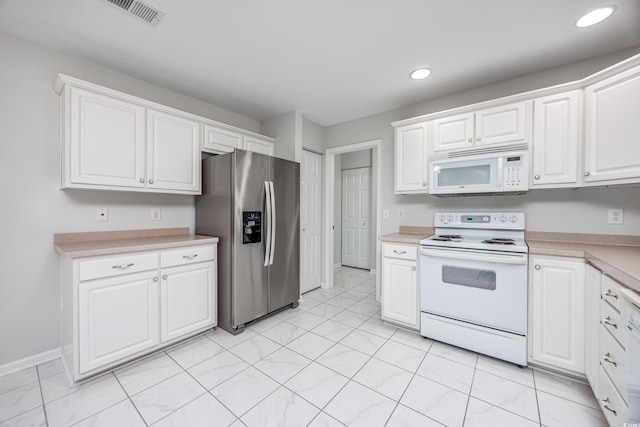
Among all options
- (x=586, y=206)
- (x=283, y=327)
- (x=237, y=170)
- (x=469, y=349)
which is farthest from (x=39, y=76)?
(x=586, y=206)

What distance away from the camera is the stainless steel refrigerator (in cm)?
238

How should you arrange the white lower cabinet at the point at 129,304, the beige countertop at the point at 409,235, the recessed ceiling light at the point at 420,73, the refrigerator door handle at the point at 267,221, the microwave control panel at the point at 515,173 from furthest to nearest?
the refrigerator door handle at the point at 267,221, the beige countertop at the point at 409,235, the recessed ceiling light at the point at 420,73, the microwave control panel at the point at 515,173, the white lower cabinet at the point at 129,304

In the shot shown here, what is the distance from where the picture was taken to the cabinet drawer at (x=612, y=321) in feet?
3.93

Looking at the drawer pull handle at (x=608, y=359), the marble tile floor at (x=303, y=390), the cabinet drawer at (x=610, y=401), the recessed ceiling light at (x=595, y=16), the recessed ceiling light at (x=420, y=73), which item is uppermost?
the recessed ceiling light at (x=420, y=73)

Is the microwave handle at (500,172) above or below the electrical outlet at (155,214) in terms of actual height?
above

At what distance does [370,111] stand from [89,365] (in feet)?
11.9

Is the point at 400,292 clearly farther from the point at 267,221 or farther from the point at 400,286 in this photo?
the point at 267,221

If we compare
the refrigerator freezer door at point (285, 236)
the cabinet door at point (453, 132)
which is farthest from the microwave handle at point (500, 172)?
the refrigerator freezer door at point (285, 236)

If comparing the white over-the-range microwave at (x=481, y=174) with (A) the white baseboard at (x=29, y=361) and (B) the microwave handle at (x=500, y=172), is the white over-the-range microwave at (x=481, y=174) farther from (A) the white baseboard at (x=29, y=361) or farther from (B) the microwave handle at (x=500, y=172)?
(A) the white baseboard at (x=29, y=361)

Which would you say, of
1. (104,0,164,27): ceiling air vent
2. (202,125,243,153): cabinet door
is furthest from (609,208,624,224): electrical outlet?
(104,0,164,27): ceiling air vent

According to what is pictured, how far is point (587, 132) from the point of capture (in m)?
1.85

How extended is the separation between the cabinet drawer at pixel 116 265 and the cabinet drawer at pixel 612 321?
290 cm

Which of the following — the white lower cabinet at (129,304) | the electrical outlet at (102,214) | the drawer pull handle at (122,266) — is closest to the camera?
the white lower cabinet at (129,304)

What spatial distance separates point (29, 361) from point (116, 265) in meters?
1.06
